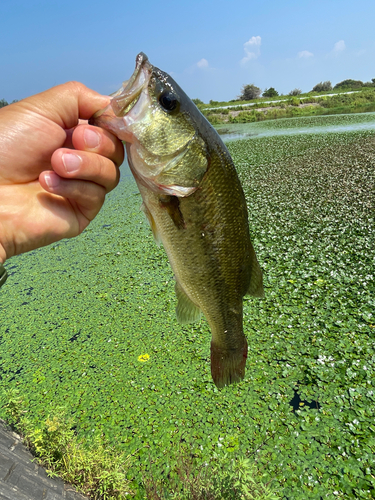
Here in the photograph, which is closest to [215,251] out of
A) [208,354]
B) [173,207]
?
[173,207]

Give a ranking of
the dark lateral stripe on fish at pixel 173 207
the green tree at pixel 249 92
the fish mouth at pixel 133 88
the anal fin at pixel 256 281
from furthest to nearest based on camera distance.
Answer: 1. the green tree at pixel 249 92
2. the anal fin at pixel 256 281
3. the dark lateral stripe on fish at pixel 173 207
4. the fish mouth at pixel 133 88

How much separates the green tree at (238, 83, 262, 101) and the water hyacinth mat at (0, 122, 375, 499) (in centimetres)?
5263

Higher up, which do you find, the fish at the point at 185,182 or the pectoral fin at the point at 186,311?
the fish at the point at 185,182

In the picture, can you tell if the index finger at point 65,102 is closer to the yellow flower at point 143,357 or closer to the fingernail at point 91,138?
the fingernail at point 91,138

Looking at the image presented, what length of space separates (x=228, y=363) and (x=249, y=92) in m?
58.6

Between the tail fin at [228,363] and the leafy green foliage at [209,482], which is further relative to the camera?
the leafy green foliage at [209,482]

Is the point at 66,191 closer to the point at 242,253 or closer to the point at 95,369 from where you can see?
the point at 242,253

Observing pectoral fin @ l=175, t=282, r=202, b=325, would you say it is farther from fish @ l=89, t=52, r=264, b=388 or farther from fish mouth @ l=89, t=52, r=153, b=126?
fish mouth @ l=89, t=52, r=153, b=126

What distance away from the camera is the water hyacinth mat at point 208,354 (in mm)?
2537

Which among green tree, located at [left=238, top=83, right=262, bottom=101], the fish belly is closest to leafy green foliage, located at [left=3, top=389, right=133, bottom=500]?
the fish belly

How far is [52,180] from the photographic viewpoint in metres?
1.29

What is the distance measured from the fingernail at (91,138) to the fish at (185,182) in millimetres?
42

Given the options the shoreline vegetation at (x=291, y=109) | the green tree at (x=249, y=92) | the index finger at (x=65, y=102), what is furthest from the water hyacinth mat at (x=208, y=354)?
the green tree at (x=249, y=92)

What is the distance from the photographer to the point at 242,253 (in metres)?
1.35
